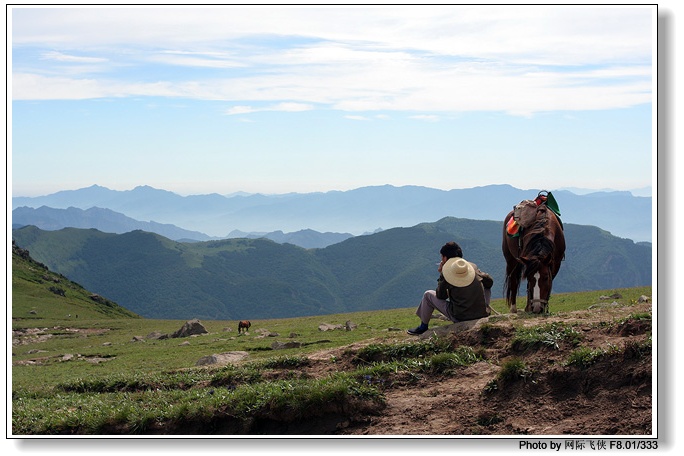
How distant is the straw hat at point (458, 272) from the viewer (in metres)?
15.7

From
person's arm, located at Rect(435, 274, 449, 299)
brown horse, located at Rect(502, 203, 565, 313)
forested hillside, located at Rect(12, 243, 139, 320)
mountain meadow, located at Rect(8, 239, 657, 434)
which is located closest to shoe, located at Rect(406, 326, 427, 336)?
mountain meadow, located at Rect(8, 239, 657, 434)

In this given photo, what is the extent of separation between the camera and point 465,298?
16188mm

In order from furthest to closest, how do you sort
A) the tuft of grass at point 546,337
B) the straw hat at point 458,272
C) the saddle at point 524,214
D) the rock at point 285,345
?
1. the rock at point 285,345
2. the saddle at point 524,214
3. the straw hat at point 458,272
4. the tuft of grass at point 546,337

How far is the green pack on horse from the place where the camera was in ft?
57.7

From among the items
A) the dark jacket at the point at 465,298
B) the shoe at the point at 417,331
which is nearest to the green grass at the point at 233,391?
the shoe at the point at 417,331

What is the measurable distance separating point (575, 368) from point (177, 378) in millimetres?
8824

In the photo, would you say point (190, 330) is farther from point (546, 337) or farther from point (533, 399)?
point (533, 399)

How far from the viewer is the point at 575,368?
12.4m

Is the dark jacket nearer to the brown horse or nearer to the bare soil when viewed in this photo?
the brown horse

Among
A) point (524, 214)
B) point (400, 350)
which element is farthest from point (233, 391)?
point (524, 214)

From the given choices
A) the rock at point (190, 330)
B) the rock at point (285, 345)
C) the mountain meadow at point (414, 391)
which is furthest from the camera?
the rock at point (190, 330)

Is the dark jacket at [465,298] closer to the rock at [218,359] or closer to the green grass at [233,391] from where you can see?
the green grass at [233,391]

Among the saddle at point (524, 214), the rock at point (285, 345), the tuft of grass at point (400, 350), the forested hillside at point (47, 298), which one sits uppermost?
the saddle at point (524, 214)
